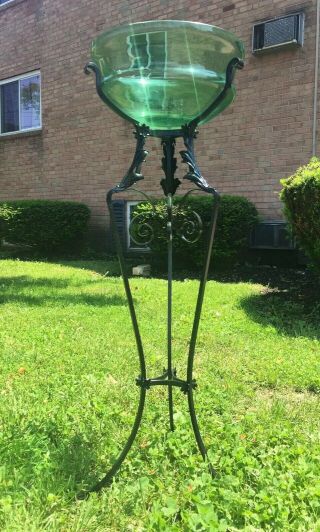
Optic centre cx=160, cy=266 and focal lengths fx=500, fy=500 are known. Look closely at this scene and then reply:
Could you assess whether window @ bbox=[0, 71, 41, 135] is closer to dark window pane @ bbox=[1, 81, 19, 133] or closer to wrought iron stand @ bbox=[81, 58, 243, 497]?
dark window pane @ bbox=[1, 81, 19, 133]

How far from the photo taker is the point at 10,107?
1186 centimetres

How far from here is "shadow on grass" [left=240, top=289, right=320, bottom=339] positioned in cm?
427

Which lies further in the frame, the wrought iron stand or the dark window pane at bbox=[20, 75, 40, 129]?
the dark window pane at bbox=[20, 75, 40, 129]

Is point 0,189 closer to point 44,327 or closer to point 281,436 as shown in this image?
point 44,327

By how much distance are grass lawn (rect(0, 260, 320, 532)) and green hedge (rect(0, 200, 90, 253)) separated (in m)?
4.73

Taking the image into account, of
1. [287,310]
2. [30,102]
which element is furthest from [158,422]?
[30,102]

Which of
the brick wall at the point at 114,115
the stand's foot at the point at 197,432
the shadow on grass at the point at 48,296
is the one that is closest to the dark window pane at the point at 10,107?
the brick wall at the point at 114,115

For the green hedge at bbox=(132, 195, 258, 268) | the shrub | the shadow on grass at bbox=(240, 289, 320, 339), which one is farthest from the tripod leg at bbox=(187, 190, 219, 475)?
the green hedge at bbox=(132, 195, 258, 268)

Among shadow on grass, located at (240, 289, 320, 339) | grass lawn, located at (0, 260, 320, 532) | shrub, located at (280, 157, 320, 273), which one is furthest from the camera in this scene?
shrub, located at (280, 157, 320, 273)

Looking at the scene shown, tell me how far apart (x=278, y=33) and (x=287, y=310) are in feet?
14.5

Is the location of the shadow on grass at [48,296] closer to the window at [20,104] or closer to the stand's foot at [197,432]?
the stand's foot at [197,432]

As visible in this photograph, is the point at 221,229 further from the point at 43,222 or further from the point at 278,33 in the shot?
the point at 43,222

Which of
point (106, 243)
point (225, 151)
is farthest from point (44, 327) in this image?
point (106, 243)

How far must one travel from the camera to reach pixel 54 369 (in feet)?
10.7
